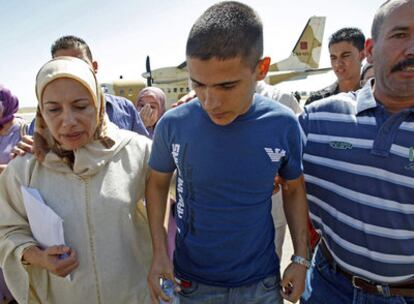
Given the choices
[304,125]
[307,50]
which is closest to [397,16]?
[304,125]

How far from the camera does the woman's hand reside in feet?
4.11

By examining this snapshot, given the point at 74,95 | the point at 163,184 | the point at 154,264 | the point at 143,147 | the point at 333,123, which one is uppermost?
the point at 74,95

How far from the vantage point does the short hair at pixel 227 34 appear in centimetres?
113

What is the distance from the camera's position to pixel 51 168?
1356 mm

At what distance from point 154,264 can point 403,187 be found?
98 centimetres

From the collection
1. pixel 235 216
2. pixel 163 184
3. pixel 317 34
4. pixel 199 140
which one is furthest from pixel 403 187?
pixel 317 34

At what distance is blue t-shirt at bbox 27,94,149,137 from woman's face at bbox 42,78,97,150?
1.08 metres

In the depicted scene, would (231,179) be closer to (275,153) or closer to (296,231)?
(275,153)

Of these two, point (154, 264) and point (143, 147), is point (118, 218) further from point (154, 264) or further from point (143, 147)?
point (143, 147)

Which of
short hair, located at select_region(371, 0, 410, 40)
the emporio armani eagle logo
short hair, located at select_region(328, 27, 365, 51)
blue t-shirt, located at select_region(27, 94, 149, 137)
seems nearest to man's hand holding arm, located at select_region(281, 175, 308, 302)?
the emporio armani eagle logo

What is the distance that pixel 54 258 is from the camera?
127 cm

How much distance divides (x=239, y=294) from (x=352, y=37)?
290 cm

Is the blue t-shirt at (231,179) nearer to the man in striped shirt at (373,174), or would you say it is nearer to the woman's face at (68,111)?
the man in striped shirt at (373,174)

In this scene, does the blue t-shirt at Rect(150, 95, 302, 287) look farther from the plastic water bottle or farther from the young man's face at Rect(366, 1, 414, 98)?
the young man's face at Rect(366, 1, 414, 98)
